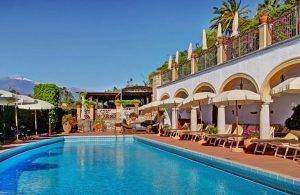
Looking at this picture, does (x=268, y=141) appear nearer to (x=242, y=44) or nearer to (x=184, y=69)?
(x=242, y=44)

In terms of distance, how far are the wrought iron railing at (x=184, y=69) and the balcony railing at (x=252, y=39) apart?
125cm

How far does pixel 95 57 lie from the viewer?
37781 millimetres

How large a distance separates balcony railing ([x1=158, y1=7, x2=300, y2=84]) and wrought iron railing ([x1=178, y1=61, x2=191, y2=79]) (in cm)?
125

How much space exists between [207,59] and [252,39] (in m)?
5.06

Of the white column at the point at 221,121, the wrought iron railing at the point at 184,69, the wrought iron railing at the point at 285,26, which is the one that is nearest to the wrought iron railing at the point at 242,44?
the wrought iron railing at the point at 285,26

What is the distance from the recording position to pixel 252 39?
14.9 m

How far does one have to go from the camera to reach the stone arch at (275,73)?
12031 mm

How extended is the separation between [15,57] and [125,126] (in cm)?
1691

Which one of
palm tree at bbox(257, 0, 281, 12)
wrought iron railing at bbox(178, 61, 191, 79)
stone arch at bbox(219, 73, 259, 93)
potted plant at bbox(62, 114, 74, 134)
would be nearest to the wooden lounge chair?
stone arch at bbox(219, 73, 259, 93)

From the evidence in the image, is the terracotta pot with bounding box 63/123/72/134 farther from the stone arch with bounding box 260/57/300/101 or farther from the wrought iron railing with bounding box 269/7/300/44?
the wrought iron railing with bounding box 269/7/300/44

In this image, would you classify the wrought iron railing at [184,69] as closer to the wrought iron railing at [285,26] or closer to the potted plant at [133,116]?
the potted plant at [133,116]

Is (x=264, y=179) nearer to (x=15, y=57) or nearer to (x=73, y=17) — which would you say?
(x=73, y=17)

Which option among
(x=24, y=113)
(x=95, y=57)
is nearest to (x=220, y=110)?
(x=24, y=113)

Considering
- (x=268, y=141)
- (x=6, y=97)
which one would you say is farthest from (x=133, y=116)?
(x=268, y=141)
